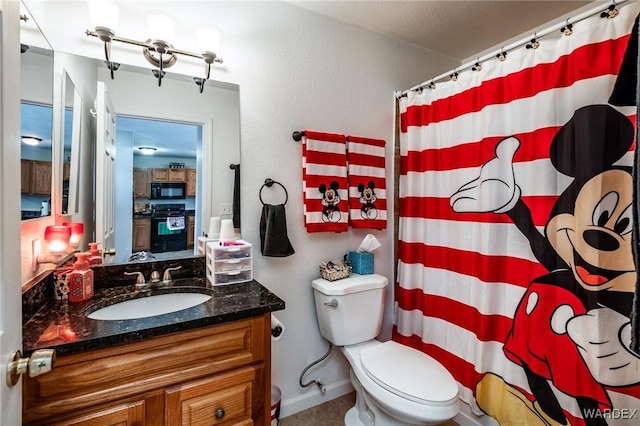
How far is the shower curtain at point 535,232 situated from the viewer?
44.1 inches

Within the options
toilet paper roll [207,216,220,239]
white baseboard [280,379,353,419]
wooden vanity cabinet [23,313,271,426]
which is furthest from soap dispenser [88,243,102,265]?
white baseboard [280,379,353,419]

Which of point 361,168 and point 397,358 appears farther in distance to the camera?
point 361,168

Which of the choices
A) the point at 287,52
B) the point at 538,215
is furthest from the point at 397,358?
the point at 287,52

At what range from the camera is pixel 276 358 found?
1751 mm

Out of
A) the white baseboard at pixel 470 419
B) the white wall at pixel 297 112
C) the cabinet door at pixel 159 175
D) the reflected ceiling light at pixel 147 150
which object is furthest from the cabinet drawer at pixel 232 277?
the white baseboard at pixel 470 419

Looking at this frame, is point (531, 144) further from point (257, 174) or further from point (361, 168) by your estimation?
point (257, 174)

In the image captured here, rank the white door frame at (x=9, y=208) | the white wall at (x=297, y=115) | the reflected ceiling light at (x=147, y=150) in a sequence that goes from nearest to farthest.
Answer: the white door frame at (x=9, y=208)
the reflected ceiling light at (x=147, y=150)
the white wall at (x=297, y=115)

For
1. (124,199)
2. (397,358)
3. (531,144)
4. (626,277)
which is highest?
(531,144)

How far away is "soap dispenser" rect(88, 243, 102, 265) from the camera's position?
52.9 inches

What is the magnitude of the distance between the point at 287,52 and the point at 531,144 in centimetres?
136

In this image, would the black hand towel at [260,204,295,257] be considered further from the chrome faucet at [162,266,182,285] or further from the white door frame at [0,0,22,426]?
the white door frame at [0,0,22,426]

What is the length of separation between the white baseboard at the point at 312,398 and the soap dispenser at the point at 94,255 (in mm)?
1257

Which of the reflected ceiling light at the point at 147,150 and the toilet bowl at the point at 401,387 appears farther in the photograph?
the reflected ceiling light at the point at 147,150

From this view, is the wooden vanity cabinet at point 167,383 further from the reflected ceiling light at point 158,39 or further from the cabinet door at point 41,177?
the reflected ceiling light at point 158,39
